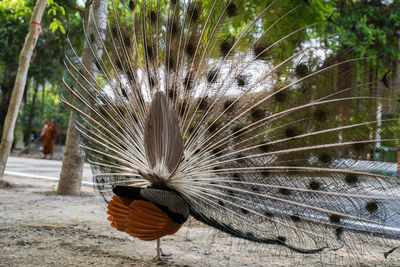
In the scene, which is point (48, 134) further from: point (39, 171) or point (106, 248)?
point (106, 248)

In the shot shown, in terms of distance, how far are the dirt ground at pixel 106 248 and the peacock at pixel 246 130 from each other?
34cm

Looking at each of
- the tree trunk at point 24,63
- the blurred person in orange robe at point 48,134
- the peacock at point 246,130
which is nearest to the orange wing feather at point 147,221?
the peacock at point 246,130

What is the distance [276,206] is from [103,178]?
67.7 inches

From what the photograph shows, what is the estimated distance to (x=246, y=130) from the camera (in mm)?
3203

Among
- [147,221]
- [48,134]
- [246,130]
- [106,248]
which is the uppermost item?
[48,134]

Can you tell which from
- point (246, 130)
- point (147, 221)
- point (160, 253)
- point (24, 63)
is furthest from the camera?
point (24, 63)

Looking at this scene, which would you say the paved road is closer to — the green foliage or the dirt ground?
the dirt ground

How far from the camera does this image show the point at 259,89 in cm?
318

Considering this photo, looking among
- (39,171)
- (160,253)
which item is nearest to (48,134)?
(39,171)

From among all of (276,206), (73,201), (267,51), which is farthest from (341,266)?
(73,201)

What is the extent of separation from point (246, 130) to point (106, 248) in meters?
1.78

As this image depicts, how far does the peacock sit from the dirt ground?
341 millimetres

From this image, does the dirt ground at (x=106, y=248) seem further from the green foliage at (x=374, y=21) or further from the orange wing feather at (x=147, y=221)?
the green foliage at (x=374, y=21)

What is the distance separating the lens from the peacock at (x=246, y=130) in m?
2.81
